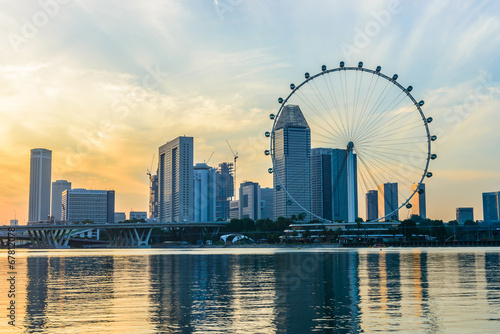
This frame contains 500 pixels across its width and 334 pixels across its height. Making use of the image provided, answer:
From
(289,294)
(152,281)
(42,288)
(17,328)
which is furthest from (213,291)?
(17,328)

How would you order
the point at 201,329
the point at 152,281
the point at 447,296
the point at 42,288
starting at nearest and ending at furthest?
the point at 201,329
the point at 447,296
the point at 42,288
the point at 152,281

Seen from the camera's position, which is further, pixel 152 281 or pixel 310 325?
pixel 152 281

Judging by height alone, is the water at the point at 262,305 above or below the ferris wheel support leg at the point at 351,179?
below

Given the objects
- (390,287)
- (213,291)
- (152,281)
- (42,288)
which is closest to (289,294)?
(213,291)

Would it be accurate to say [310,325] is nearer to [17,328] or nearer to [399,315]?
[399,315]

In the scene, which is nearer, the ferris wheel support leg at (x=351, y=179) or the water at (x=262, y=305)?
the water at (x=262, y=305)

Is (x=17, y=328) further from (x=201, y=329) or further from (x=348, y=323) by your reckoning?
(x=348, y=323)

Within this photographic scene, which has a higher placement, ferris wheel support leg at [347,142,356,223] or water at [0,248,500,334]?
ferris wheel support leg at [347,142,356,223]

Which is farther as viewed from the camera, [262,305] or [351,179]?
[351,179]

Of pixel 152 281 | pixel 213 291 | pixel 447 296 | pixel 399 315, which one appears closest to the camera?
pixel 399 315

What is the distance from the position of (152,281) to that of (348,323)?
38149 mm

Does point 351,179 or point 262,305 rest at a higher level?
point 351,179

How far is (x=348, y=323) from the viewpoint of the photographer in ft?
123

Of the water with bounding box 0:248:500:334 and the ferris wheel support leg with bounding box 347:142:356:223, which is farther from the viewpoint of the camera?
the ferris wheel support leg with bounding box 347:142:356:223
